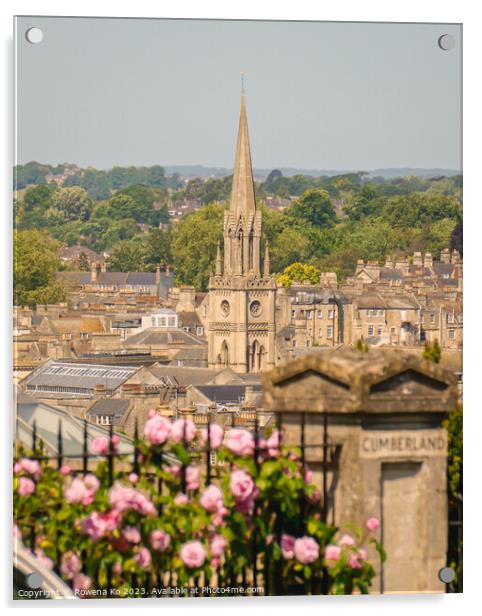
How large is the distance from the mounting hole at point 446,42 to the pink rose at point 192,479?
12.5 feet

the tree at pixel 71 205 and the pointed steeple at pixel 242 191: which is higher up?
the pointed steeple at pixel 242 191

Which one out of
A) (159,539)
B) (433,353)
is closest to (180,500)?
(159,539)

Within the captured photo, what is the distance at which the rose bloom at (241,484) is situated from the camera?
8.85 m

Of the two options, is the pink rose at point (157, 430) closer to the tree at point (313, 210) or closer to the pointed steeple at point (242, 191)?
the pointed steeple at point (242, 191)

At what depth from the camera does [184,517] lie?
350 inches

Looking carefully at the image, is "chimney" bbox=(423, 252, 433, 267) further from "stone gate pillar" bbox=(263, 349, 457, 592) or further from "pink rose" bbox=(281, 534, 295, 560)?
"pink rose" bbox=(281, 534, 295, 560)

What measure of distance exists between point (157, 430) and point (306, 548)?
873 millimetres

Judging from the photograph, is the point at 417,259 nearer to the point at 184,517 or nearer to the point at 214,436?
the point at 214,436

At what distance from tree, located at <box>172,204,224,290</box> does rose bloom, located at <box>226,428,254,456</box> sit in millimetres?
76896

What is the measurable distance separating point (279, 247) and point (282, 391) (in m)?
75.7

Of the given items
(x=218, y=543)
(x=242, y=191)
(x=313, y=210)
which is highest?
(x=242, y=191)

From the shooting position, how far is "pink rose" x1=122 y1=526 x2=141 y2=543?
29.0ft

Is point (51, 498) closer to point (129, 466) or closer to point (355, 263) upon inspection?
point (129, 466)

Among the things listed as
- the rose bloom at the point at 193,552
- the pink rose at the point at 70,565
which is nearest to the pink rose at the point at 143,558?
A: the rose bloom at the point at 193,552
